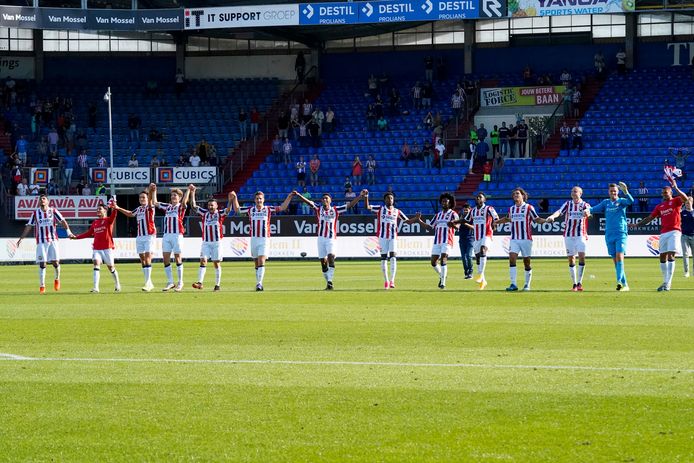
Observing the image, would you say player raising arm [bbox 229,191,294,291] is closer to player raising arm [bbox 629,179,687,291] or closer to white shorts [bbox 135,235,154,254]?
white shorts [bbox 135,235,154,254]

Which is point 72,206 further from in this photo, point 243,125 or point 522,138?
point 522,138

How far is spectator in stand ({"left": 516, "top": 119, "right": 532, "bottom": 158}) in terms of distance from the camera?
5188 cm

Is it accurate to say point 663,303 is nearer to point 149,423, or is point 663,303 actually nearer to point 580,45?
point 149,423

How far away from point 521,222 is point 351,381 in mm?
14911

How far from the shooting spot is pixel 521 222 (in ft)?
83.9

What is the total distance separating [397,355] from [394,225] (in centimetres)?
1487

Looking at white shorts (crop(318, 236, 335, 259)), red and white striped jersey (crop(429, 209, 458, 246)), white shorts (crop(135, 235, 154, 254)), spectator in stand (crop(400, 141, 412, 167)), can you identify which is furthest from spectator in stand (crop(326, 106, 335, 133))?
white shorts (crop(135, 235, 154, 254))

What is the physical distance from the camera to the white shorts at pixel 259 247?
2675cm

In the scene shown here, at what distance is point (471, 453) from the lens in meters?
8.01

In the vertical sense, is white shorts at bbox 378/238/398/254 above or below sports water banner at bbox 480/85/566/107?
below

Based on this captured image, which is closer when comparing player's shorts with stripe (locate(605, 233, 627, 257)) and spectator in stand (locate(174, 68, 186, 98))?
player's shorts with stripe (locate(605, 233, 627, 257))

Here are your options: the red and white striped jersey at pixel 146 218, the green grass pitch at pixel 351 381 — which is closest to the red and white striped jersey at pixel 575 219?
the green grass pitch at pixel 351 381

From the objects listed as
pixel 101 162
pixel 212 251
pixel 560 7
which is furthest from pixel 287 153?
pixel 212 251

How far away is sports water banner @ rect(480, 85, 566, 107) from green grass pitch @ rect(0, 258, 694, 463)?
3472cm
